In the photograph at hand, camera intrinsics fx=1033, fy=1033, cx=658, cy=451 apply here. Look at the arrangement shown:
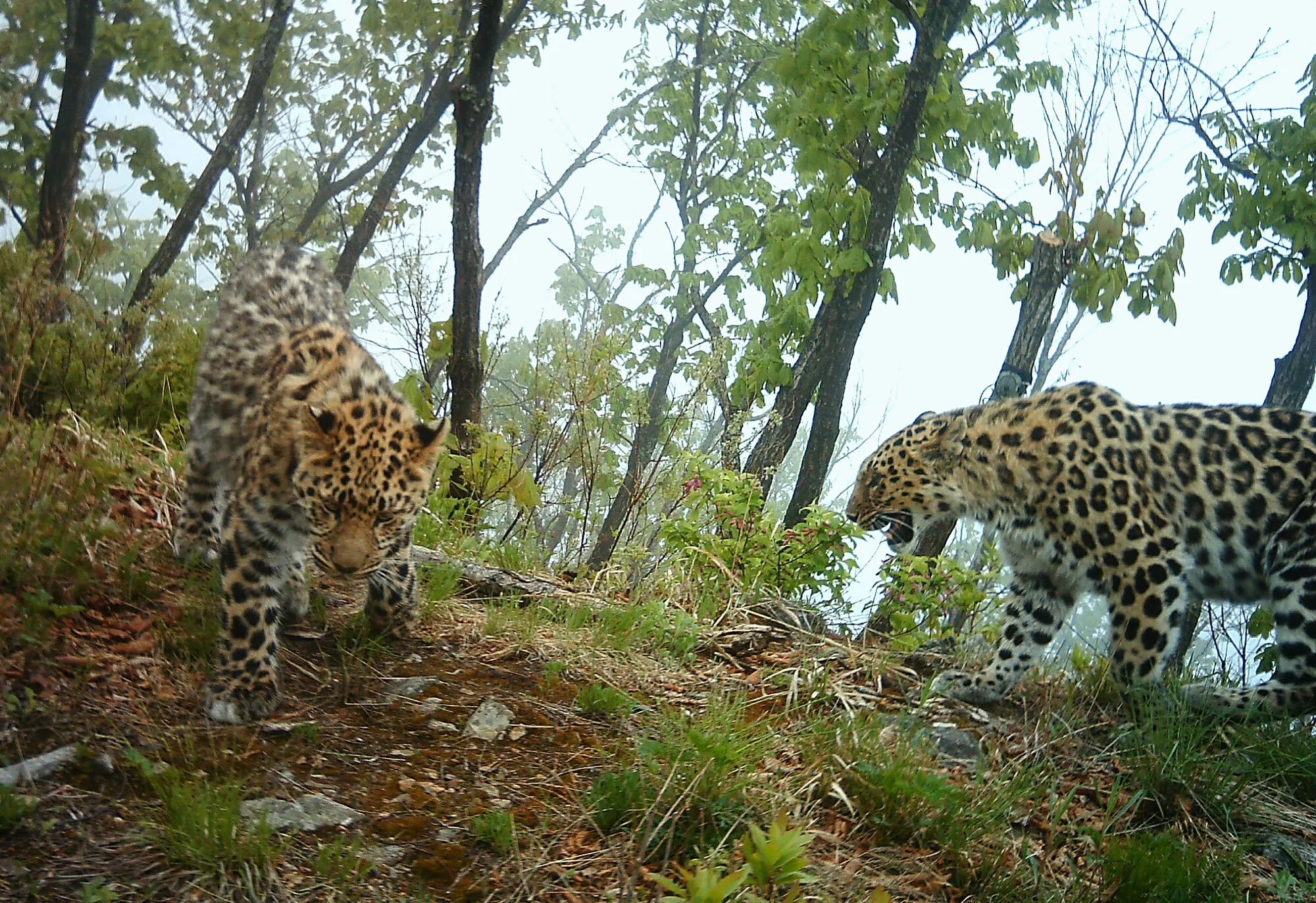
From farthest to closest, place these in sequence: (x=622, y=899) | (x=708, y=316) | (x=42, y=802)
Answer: (x=708, y=316) < (x=42, y=802) < (x=622, y=899)

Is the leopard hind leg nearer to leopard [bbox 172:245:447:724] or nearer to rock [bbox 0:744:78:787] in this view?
leopard [bbox 172:245:447:724]

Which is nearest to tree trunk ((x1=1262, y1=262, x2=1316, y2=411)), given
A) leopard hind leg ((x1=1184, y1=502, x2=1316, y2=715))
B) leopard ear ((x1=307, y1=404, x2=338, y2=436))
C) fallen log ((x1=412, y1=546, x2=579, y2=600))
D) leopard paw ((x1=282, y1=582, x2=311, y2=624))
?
leopard hind leg ((x1=1184, y1=502, x2=1316, y2=715))

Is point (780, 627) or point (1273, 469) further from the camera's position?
point (780, 627)

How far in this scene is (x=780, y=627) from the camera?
530 cm

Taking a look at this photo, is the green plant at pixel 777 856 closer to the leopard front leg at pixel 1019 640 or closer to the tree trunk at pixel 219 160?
the leopard front leg at pixel 1019 640

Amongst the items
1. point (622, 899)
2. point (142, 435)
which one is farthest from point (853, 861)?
point (142, 435)

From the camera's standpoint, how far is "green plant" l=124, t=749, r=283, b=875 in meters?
2.71

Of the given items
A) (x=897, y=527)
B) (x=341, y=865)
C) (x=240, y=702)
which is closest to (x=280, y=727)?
(x=240, y=702)

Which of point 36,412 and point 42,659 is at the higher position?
point 36,412

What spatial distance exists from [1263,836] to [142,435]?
Answer: 6.89 m

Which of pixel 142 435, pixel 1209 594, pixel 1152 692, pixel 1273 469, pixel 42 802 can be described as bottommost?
pixel 42 802

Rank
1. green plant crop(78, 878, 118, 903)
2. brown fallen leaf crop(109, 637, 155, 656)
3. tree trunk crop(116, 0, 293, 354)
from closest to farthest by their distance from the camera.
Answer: green plant crop(78, 878, 118, 903) < brown fallen leaf crop(109, 637, 155, 656) < tree trunk crop(116, 0, 293, 354)

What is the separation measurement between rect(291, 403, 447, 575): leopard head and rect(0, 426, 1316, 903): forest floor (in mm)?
625

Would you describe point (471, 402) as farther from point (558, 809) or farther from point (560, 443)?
point (558, 809)
